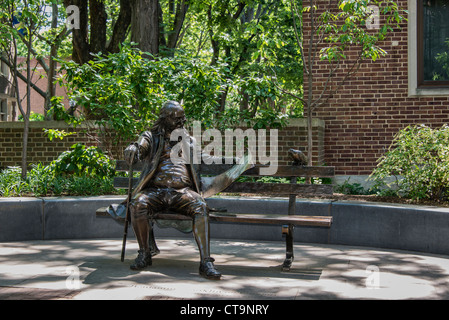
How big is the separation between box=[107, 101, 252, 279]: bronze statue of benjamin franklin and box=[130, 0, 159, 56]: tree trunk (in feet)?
17.7

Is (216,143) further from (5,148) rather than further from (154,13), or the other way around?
(5,148)

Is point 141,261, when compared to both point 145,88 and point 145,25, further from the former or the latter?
point 145,25

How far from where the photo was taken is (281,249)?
7.41m

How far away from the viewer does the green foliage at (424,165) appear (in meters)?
7.60

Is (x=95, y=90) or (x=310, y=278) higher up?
(x=95, y=90)

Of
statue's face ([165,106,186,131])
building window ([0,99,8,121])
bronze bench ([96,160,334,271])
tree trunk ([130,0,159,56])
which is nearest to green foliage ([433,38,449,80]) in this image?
tree trunk ([130,0,159,56])

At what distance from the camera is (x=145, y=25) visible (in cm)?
1152

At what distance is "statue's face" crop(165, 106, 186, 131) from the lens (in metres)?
6.34

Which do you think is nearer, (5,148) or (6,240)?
(6,240)

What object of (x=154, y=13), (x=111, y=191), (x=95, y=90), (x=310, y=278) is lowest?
(x=310, y=278)

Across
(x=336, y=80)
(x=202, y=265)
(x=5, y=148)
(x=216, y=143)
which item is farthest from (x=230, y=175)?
(x=5, y=148)

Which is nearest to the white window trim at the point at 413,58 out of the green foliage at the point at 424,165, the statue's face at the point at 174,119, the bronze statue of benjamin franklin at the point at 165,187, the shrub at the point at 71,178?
the green foliage at the point at 424,165

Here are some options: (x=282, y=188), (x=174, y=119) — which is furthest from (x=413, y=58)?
(x=174, y=119)

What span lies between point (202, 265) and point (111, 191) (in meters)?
3.31
